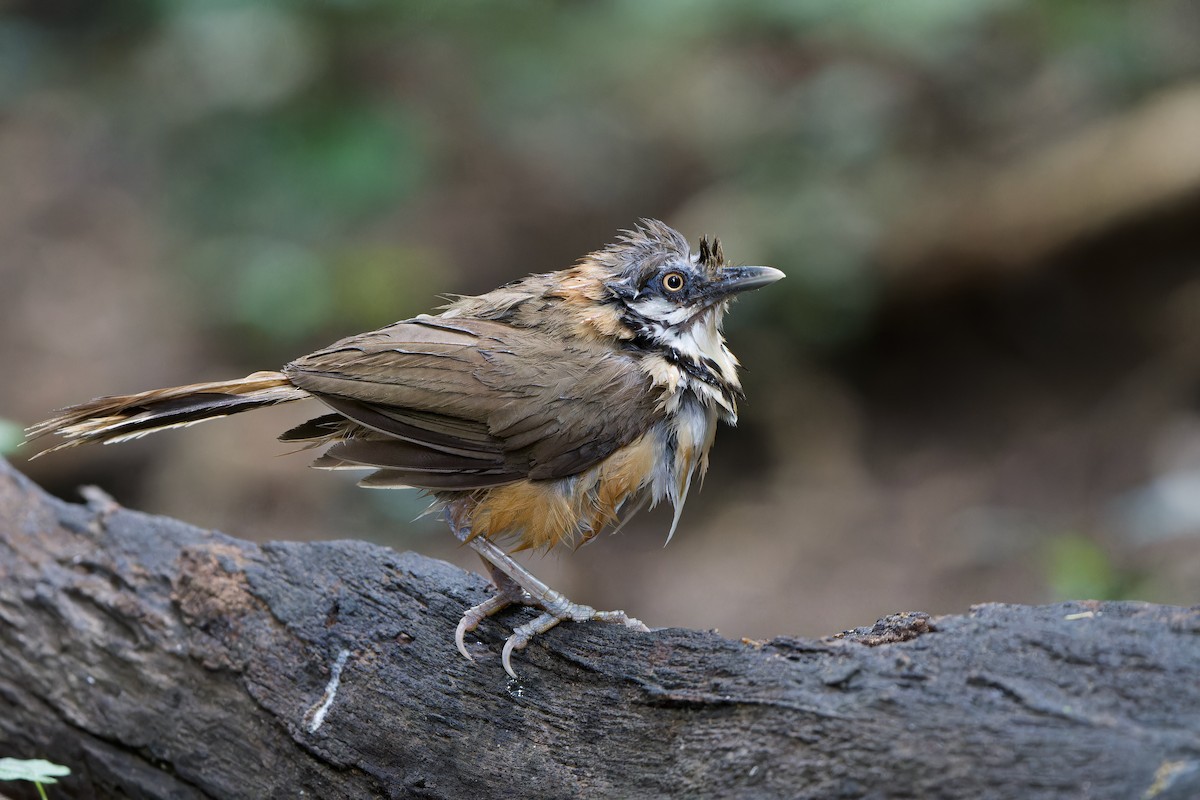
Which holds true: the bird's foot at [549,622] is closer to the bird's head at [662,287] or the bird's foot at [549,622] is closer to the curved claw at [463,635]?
the curved claw at [463,635]

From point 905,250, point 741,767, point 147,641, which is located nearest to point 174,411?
point 147,641

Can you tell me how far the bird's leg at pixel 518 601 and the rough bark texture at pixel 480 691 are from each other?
0.06 m

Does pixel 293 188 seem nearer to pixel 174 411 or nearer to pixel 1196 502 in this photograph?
pixel 174 411

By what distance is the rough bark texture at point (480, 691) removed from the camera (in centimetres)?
264

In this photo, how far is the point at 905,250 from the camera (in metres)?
8.44

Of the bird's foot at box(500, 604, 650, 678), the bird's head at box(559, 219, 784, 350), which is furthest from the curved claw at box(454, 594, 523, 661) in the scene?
the bird's head at box(559, 219, 784, 350)

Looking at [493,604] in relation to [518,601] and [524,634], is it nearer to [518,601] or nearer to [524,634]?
[518,601]

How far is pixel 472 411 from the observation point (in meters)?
3.73

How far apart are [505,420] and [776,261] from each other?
4718mm

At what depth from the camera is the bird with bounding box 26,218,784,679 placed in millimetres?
3701

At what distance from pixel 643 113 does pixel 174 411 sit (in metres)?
7.28

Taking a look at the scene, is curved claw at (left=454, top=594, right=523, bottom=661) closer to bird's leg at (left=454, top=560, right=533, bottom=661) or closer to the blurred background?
bird's leg at (left=454, top=560, right=533, bottom=661)

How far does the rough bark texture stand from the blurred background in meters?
3.74

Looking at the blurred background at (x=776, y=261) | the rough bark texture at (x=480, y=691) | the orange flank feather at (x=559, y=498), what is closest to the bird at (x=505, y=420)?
the orange flank feather at (x=559, y=498)
